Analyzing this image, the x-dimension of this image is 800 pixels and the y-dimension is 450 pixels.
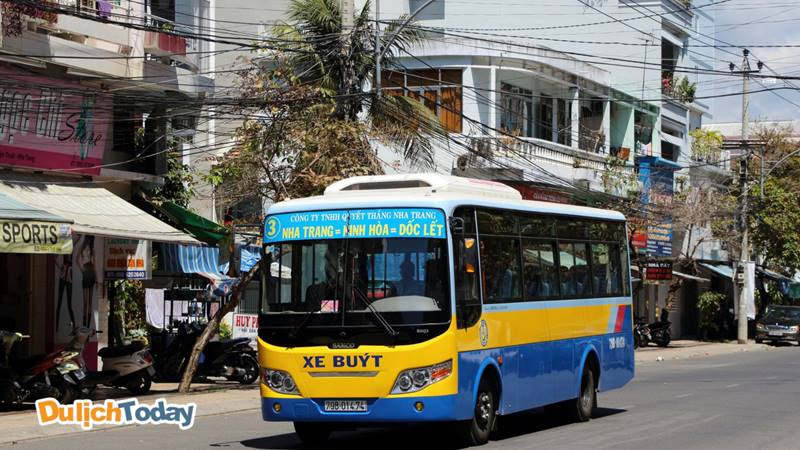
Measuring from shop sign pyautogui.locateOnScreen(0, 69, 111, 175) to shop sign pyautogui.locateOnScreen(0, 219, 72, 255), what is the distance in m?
3.30

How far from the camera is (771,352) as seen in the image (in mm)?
42812

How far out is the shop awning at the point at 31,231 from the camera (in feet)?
60.4

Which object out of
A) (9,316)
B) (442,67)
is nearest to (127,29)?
(9,316)

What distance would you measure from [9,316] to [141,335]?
5.92 metres

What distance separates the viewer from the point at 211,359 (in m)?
24.8

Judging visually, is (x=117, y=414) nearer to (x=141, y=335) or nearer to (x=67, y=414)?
(x=67, y=414)

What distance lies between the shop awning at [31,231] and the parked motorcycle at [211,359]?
577 cm

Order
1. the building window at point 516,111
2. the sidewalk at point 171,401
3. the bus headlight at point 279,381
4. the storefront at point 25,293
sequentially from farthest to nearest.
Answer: the building window at point 516,111 < the storefront at point 25,293 < the sidewalk at point 171,401 < the bus headlight at point 279,381

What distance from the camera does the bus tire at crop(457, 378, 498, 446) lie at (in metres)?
14.0

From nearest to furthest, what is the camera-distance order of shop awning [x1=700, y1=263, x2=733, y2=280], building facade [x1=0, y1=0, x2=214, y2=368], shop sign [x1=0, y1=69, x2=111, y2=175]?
building facade [x1=0, y1=0, x2=214, y2=368]
shop sign [x1=0, y1=69, x2=111, y2=175]
shop awning [x1=700, y1=263, x2=733, y2=280]

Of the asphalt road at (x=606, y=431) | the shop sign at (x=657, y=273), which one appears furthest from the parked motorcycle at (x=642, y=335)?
the asphalt road at (x=606, y=431)

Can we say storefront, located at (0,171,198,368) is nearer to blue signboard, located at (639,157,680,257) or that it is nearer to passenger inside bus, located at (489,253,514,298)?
passenger inside bus, located at (489,253,514,298)

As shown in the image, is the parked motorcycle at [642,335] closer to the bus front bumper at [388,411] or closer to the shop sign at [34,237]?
the shop sign at [34,237]

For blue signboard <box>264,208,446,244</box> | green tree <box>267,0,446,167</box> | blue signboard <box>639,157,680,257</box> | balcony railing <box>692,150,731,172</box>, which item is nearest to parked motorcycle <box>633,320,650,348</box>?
blue signboard <box>639,157,680,257</box>
